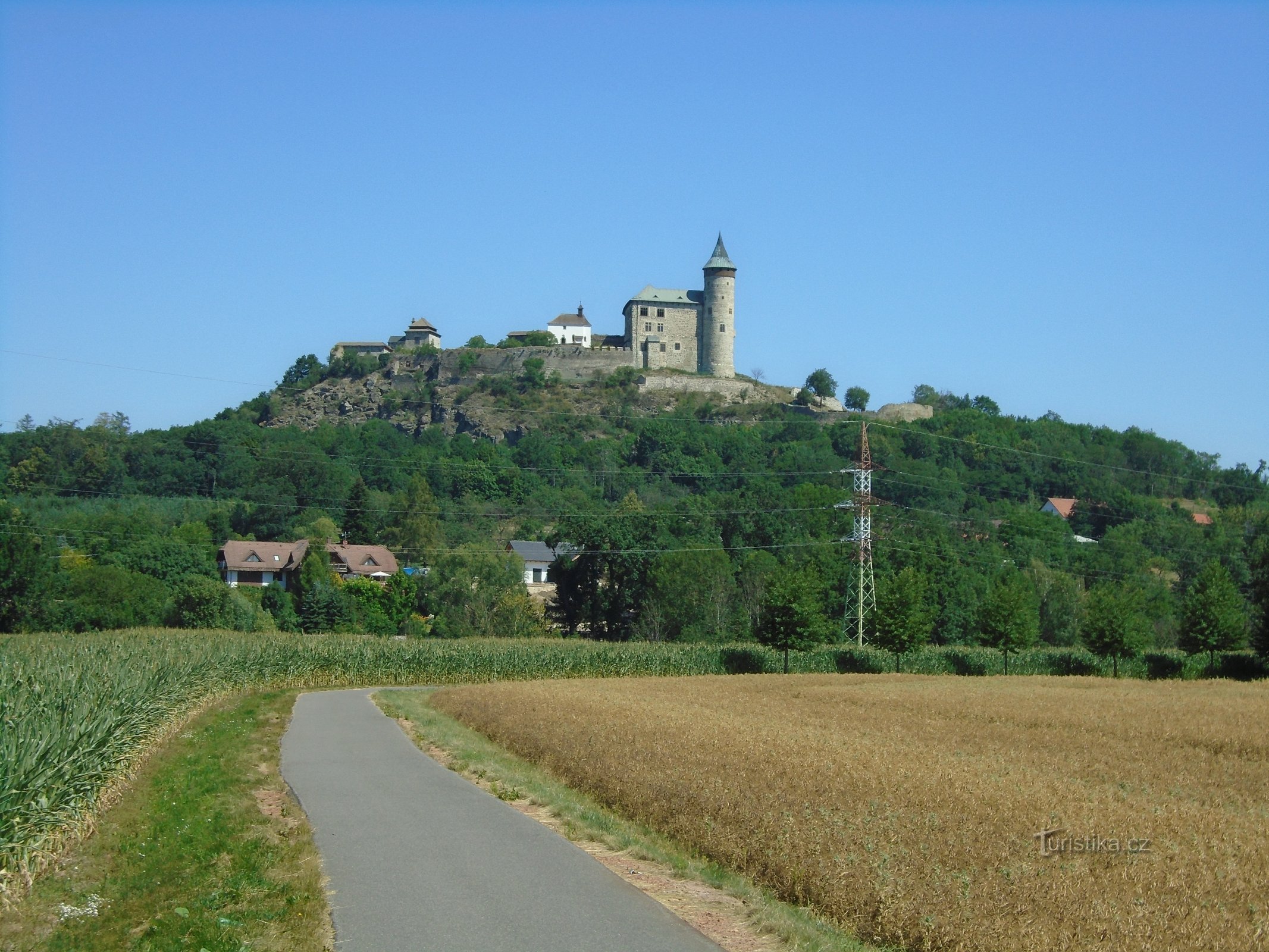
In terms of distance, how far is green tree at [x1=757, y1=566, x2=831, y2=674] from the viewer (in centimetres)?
5316

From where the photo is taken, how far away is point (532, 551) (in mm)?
114750

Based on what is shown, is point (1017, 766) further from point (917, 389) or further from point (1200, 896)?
point (917, 389)

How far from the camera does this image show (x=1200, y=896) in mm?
9156

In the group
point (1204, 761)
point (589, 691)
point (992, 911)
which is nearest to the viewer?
point (992, 911)

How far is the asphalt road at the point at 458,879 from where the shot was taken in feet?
29.9

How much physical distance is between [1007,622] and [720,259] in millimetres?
105884

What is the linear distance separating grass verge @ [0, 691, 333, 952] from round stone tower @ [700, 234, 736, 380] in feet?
447

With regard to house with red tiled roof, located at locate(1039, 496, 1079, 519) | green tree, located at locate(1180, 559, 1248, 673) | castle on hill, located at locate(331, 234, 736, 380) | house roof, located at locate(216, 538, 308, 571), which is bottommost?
green tree, located at locate(1180, 559, 1248, 673)

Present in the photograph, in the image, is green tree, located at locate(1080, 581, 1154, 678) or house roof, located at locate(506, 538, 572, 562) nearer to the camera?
green tree, located at locate(1080, 581, 1154, 678)

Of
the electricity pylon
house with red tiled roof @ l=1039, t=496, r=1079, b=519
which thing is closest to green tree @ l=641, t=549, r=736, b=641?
the electricity pylon

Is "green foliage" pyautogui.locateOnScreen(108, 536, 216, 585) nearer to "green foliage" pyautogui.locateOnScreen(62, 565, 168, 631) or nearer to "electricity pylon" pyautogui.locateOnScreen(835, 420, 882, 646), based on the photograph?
"green foliage" pyautogui.locateOnScreen(62, 565, 168, 631)

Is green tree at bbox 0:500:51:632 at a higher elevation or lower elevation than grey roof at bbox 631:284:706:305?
lower

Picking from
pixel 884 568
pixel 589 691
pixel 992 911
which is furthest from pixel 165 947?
pixel 884 568

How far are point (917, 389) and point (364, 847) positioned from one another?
177 m
